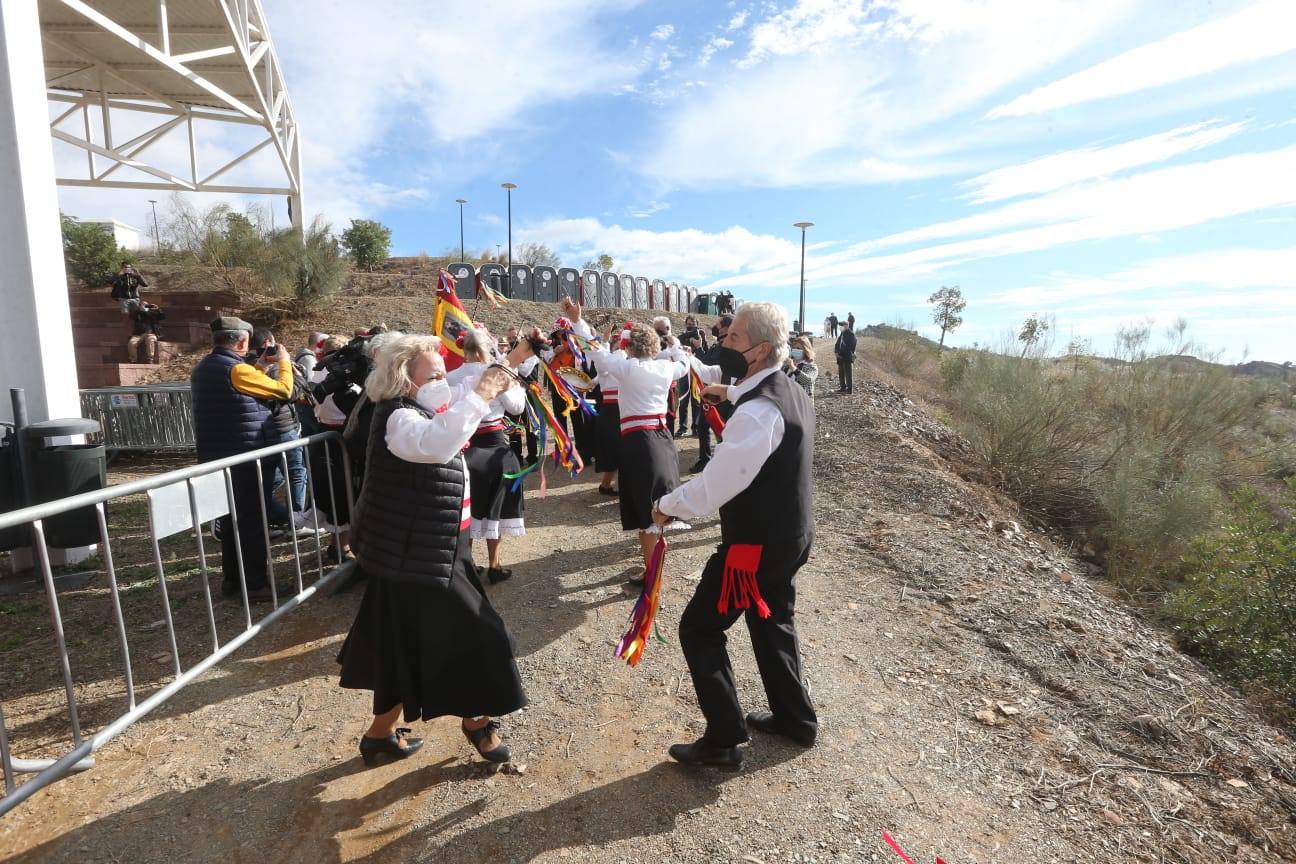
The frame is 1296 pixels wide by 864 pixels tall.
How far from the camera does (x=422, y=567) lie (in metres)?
2.55

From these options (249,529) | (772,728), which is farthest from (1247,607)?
(249,529)

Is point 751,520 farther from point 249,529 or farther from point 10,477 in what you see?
point 10,477

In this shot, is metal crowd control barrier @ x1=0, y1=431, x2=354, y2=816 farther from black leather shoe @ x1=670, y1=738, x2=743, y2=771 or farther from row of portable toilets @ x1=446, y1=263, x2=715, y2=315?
row of portable toilets @ x1=446, y1=263, x2=715, y2=315

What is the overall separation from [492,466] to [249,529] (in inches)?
68.3

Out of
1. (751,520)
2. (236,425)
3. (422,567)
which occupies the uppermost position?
(236,425)

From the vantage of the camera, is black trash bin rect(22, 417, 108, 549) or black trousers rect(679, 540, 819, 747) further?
black trash bin rect(22, 417, 108, 549)

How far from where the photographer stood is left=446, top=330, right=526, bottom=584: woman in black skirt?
4.10 meters

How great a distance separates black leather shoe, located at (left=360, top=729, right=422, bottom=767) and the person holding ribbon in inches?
69.2

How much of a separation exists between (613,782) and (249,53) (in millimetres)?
12807

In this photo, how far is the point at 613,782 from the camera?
2.94 metres

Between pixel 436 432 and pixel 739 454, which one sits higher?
pixel 436 432

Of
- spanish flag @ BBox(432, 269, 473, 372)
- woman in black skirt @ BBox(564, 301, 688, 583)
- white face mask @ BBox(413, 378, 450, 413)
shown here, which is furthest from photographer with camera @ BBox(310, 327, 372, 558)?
white face mask @ BBox(413, 378, 450, 413)

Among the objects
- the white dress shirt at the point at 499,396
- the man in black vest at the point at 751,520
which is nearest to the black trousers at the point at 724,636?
the man in black vest at the point at 751,520

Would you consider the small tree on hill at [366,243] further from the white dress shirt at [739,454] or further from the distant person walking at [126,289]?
the white dress shirt at [739,454]
